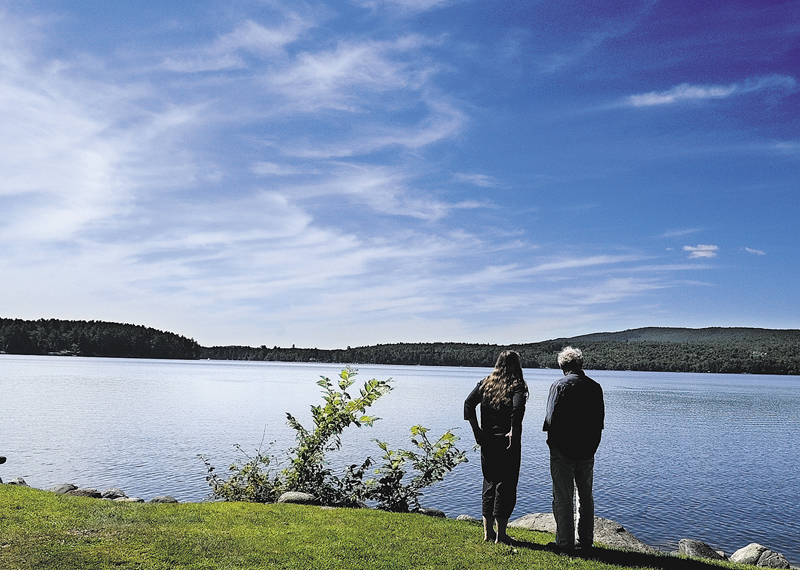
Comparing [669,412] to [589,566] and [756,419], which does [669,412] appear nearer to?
[756,419]

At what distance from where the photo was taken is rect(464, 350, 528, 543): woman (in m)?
8.31

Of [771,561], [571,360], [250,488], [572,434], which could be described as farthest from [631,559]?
[250,488]

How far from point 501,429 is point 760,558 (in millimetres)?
6991

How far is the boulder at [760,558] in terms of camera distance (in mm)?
11375

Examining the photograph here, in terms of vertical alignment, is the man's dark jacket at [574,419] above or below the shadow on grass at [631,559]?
above

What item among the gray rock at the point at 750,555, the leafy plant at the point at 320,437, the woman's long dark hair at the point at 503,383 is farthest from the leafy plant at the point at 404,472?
the gray rock at the point at 750,555

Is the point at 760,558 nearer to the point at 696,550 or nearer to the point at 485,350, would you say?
the point at 696,550

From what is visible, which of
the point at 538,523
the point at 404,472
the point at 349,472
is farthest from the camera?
the point at 349,472

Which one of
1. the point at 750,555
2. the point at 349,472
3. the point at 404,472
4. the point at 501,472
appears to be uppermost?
the point at 501,472

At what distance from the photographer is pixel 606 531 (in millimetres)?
11234

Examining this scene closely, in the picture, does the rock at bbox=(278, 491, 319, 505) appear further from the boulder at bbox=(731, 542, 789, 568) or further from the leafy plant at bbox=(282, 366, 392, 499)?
the boulder at bbox=(731, 542, 789, 568)

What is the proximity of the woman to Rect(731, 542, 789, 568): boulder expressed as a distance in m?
5.95

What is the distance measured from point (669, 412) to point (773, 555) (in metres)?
40.2

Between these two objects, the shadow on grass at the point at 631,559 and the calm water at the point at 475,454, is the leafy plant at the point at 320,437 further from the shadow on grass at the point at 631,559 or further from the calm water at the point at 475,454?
the calm water at the point at 475,454
